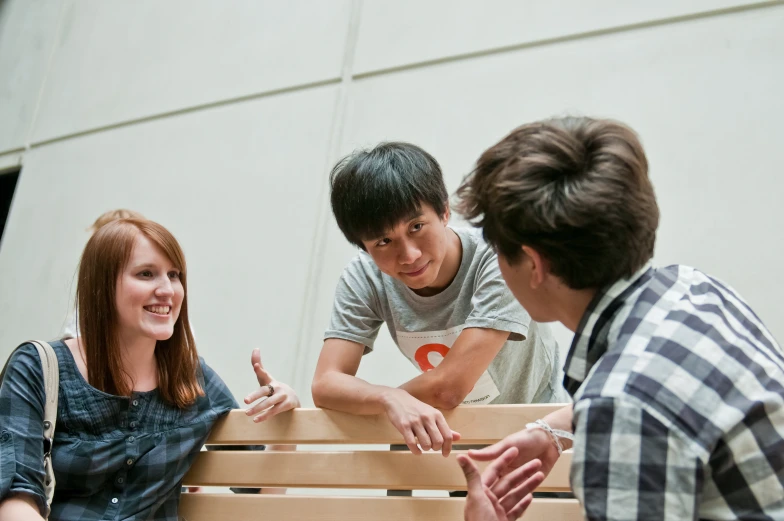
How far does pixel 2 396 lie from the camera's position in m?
1.58

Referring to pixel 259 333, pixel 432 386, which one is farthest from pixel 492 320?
pixel 259 333

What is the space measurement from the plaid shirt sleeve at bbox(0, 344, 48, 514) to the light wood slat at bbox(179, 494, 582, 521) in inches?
15.3

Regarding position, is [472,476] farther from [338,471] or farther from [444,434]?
Result: [338,471]

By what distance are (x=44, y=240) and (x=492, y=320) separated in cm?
337

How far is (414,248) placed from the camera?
158cm

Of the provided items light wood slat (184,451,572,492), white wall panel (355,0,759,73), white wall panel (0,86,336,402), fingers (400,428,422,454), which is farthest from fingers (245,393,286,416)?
white wall panel (355,0,759,73)

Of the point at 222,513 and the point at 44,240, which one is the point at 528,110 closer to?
the point at 222,513

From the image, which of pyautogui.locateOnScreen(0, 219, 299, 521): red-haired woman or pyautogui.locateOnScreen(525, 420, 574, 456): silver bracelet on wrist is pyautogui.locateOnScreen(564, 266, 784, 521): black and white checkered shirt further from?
pyautogui.locateOnScreen(0, 219, 299, 521): red-haired woman

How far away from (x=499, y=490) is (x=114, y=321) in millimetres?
1064

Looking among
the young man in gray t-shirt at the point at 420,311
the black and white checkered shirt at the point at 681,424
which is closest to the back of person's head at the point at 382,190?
the young man in gray t-shirt at the point at 420,311

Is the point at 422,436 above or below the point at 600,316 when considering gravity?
below

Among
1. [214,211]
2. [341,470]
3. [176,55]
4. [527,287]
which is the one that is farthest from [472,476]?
[176,55]

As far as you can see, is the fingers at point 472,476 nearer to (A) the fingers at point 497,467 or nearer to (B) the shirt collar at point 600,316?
(A) the fingers at point 497,467

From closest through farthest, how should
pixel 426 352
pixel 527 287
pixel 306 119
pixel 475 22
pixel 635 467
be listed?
pixel 635 467, pixel 527 287, pixel 426 352, pixel 475 22, pixel 306 119
